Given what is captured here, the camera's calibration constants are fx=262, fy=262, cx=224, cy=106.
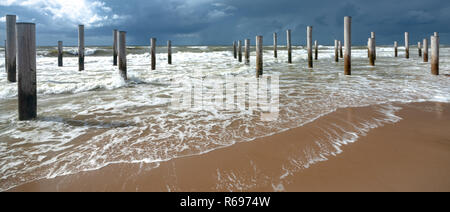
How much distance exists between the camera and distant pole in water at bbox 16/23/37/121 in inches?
163

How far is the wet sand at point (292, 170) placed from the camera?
207 cm

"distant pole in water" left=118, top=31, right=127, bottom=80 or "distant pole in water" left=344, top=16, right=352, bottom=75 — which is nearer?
"distant pole in water" left=118, top=31, right=127, bottom=80

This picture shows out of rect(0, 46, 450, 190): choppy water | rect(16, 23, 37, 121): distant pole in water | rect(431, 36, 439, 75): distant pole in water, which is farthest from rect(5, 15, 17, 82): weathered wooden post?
rect(431, 36, 439, 75): distant pole in water

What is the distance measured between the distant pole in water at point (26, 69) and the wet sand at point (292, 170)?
2.60 m

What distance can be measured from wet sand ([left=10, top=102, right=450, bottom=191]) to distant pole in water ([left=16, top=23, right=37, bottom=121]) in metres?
2.60

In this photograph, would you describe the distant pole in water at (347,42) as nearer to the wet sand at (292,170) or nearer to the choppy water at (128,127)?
the choppy water at (128,127)

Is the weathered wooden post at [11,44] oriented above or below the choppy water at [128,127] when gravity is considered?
above

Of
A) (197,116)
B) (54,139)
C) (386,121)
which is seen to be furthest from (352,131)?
Result: (54,139)

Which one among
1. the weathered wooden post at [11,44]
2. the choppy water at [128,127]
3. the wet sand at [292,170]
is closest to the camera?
the wet sand at [292,170]

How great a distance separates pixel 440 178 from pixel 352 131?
130cm

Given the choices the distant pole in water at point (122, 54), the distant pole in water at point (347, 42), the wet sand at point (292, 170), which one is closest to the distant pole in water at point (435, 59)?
the distant pole in water at point (347, 42)

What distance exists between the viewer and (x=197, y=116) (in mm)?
4355

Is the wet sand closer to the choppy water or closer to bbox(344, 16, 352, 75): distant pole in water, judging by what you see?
the choppy water

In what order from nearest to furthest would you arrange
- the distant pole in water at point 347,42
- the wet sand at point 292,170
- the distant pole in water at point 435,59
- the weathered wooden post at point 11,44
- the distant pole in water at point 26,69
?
the wet sand at point 292,170 → the distant pole in water at point 26,69 → the weathered wooden post at point 11,44 → the distant pole in water at point 435,59 → the distant pole in water at point 347,42
